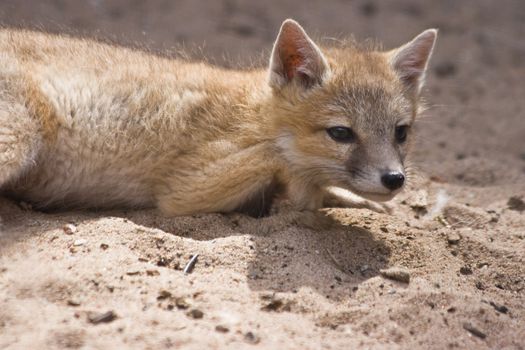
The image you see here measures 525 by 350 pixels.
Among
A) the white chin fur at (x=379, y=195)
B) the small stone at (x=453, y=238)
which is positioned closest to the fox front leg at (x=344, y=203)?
the small stone at (x=453, y=238)

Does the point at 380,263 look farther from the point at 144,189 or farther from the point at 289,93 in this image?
the point at 144,189

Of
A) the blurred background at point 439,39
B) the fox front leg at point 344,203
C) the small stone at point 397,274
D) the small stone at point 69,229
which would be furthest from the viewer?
the blurred background at point 439,39

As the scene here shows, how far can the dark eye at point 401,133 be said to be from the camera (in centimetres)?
508

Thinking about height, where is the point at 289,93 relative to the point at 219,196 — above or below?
above

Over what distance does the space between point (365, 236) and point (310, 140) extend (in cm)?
81

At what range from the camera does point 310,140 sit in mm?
4957

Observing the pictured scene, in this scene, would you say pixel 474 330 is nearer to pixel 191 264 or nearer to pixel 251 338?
pixel 251 338

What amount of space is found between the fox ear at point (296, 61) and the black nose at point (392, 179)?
2.97 ft

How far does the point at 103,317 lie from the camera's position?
143 inches

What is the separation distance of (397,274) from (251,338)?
1234 mm

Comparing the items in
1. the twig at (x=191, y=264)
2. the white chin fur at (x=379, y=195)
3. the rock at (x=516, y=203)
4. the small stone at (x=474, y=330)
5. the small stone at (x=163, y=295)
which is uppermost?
the white chin fur at (x=379, y=195)

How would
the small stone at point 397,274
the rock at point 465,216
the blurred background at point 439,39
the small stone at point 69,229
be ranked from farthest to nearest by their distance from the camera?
the blurred background at point 439,39
the rock at point 465,216
the small stone at point 69,229
the small stone at point 397,274

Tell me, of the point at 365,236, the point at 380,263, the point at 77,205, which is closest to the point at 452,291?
the point at 380,263

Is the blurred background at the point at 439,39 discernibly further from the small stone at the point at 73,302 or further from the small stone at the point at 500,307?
the small stone at the point at 73,302
